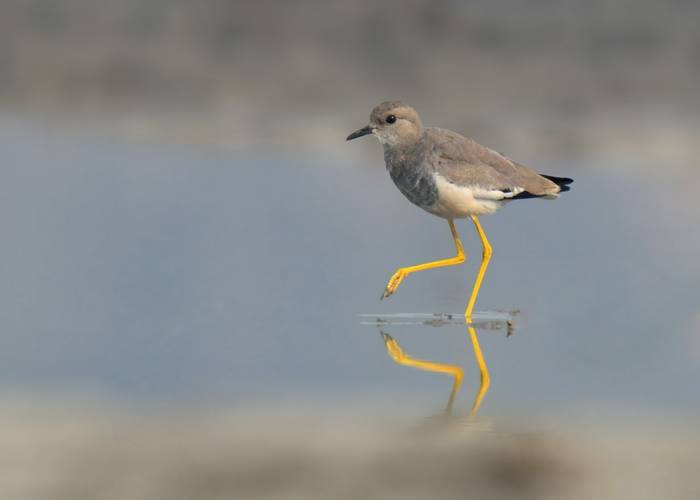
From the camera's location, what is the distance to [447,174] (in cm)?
918

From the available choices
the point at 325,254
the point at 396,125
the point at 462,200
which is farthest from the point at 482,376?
the point at 325,254

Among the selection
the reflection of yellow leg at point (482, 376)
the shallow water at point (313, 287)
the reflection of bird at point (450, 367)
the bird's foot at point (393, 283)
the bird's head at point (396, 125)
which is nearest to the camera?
the reflection of yellow leg at point (482, 376)

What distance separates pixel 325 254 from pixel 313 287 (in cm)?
94

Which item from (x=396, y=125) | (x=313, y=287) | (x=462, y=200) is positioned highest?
(x=396, y=125)

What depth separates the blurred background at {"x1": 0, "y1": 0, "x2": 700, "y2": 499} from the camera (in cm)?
603

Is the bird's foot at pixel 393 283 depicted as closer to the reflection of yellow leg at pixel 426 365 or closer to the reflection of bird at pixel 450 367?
the reflection of bird at pixel 450 367

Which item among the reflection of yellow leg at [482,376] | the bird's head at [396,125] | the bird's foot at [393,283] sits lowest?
the reflection of yellow leg at [482,376]

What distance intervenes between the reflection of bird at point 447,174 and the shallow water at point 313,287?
1.87ft

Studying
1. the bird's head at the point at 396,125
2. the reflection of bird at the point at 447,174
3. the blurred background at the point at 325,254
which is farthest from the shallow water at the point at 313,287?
the bird's head at the point at 396,125

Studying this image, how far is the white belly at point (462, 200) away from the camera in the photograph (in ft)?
30.0

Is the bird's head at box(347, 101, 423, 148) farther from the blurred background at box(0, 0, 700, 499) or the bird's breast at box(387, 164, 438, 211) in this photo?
the blurred background at box(0, 0, 700, 499)

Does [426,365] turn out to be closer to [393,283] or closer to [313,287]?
[393,283]

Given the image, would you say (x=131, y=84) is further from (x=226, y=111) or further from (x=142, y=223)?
(x=142, y=223)

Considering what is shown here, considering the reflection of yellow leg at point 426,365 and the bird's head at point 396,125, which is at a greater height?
the bird's head at point 396,125
